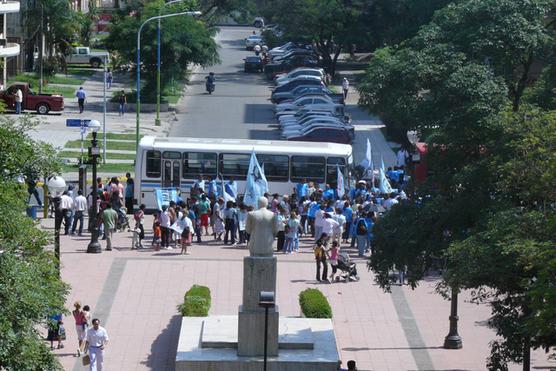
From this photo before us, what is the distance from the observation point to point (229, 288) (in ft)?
111

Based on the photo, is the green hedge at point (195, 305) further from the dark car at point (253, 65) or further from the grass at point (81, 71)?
the dark car at point (253, 65)

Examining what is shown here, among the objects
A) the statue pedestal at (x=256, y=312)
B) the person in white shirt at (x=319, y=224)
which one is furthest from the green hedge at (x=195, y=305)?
the person in white shirt at (x=319, y=224)

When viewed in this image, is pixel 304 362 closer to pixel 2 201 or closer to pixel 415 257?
pixel 415 257

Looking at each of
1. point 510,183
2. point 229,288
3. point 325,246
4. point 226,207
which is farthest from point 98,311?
point 510,183

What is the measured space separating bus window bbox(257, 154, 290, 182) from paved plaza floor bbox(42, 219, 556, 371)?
653 cm

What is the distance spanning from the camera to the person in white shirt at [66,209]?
3888cm

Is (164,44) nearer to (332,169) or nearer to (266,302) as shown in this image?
(332,169)

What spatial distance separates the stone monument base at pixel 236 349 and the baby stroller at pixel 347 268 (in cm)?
625

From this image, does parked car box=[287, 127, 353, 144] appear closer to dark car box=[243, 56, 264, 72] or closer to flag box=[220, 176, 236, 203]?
flag box=[220, 176, 236, 203]

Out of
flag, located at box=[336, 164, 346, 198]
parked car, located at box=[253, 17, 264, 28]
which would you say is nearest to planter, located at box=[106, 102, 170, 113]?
flag, located at box=[336, 164, 346, 198]

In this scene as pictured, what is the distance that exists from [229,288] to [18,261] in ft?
49.4

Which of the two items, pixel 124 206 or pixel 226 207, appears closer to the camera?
pixel 226 207

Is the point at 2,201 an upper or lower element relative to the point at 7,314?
upper

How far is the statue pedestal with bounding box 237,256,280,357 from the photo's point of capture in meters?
25.1
